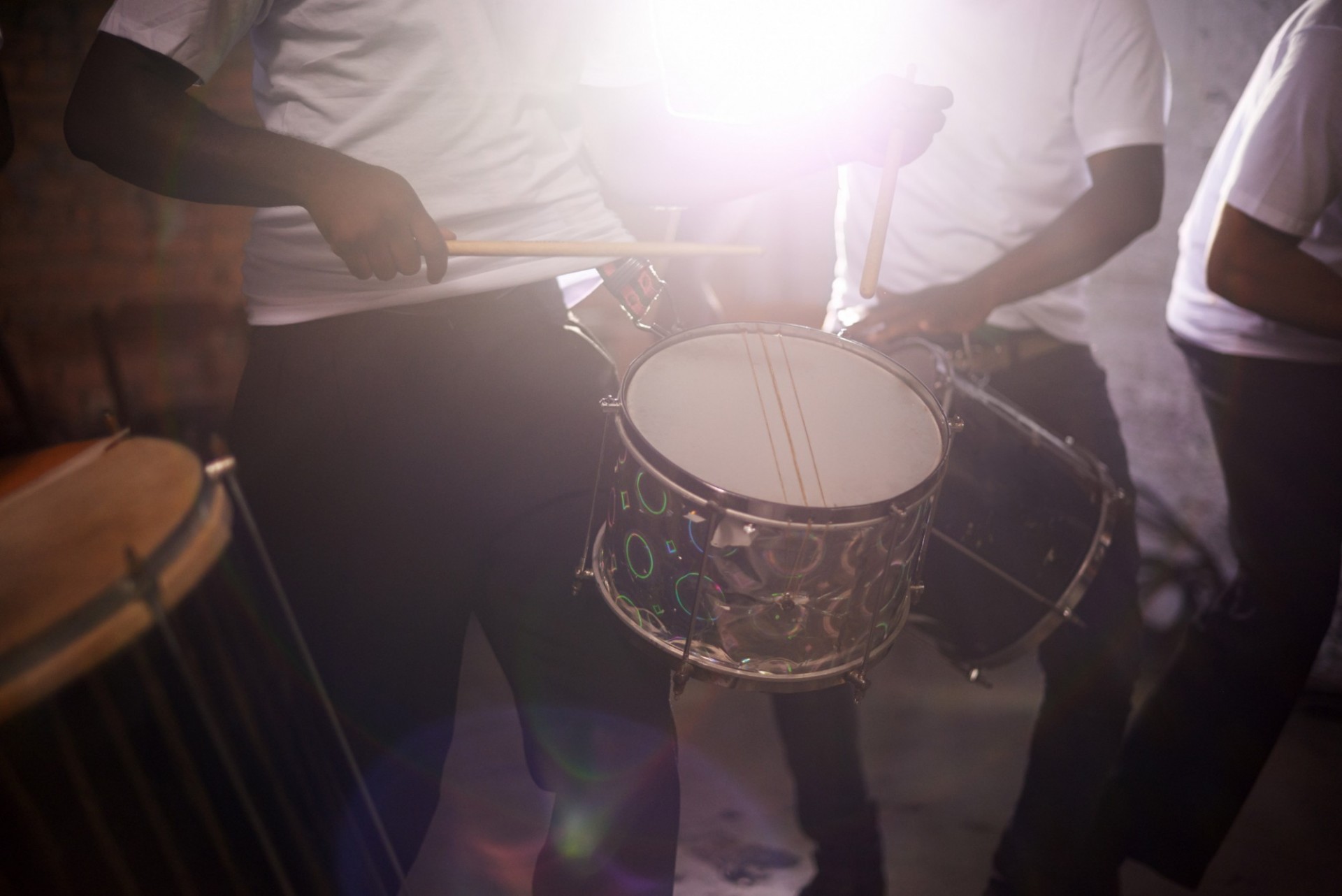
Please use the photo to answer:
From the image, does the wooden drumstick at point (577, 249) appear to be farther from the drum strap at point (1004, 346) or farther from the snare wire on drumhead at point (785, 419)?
the drum strap at point (1004, 346)

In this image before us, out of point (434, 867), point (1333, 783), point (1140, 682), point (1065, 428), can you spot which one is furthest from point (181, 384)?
point (1333, 783)

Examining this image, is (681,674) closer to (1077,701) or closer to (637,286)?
(637,286)

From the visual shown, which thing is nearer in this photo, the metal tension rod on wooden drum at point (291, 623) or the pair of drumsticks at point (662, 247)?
the metal tension rod on wooden drum at point (291, 623)

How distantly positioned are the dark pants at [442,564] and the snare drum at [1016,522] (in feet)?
2.16

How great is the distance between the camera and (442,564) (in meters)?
1.00

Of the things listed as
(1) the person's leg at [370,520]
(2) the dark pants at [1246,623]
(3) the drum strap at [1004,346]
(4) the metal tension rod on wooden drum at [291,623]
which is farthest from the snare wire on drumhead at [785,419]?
(2) the dark pants at [1246,623]

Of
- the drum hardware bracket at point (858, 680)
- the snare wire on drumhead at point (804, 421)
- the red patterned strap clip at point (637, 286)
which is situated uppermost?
the red patterned strap clip at point (637, 286)

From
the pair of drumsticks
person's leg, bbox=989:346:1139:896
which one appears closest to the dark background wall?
person's leg, bbox=989:346:1139:896

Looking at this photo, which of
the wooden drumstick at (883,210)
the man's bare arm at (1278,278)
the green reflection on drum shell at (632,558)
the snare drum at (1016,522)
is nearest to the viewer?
the green reflection on drum shell at (632,558)

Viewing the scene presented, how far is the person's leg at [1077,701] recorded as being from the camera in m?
1.47

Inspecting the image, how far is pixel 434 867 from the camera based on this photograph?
1.57 m

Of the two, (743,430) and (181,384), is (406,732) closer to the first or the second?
(743,430)

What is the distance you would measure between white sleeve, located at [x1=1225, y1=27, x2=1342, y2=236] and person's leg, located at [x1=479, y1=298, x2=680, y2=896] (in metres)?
1.40

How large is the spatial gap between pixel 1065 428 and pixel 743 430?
1.04 m
